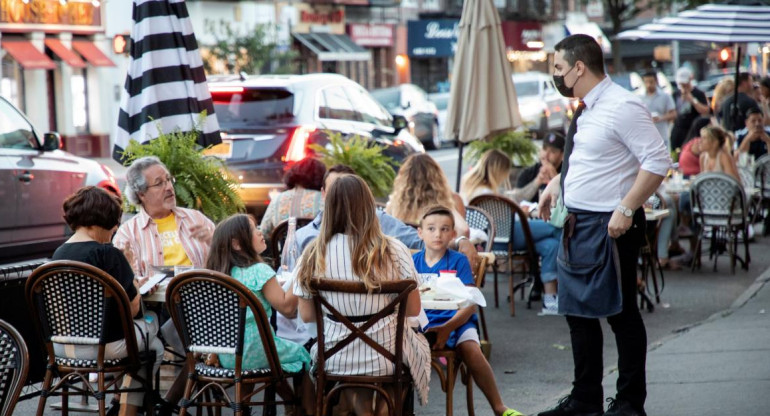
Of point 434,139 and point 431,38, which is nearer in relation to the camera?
point 434,139

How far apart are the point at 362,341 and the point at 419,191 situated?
2890mm

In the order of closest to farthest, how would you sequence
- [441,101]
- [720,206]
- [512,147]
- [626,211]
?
[626,211] → [720,206] → [512,147] → [441,101]

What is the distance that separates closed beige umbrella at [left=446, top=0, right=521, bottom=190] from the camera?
1083 cm

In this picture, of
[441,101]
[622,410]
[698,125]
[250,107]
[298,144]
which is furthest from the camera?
[441,101]

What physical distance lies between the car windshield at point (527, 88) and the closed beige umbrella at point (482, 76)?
1996cm

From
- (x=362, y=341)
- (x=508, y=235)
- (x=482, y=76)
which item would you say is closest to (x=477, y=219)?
(x=508, y=235)

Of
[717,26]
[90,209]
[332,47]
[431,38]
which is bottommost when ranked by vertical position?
[90,209]

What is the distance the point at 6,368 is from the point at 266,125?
809cm

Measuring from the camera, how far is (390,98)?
29.2 m

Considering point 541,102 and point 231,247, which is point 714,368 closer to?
point 231,247

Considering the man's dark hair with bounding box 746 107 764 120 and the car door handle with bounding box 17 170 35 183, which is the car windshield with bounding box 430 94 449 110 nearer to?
the man's dark hair with bounding box 746 107 764 120

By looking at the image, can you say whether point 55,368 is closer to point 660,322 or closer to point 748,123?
point 660,322

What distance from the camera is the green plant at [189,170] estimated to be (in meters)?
7.53

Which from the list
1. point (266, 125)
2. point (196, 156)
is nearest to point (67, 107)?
point (266, 125)
